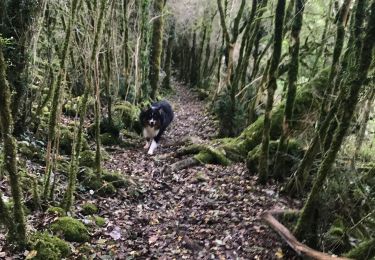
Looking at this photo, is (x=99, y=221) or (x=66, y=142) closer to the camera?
(x=99, y=221)

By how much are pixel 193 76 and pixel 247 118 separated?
25277mm

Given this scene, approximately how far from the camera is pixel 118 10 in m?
13.5

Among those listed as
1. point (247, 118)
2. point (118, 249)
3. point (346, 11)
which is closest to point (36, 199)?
point (118, 249)

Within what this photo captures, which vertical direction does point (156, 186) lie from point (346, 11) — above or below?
below

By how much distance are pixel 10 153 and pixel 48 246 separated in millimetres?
1217

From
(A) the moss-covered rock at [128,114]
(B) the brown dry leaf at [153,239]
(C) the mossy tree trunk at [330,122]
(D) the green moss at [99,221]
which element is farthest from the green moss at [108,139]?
(C) the mossy tree trunk at [330,122]

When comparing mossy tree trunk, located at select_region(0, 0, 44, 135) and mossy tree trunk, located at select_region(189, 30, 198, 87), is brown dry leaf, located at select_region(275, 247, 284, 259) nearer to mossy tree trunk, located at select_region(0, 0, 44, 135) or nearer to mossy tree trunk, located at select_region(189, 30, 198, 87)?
mossy tree trunk, located at select_region(0, 0, 44, 135)

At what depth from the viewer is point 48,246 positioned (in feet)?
15.4

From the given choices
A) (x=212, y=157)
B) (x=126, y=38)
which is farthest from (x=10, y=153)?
(x=126, y=38)

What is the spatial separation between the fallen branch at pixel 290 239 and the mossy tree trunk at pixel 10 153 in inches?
124

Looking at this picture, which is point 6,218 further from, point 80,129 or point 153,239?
point 153,239

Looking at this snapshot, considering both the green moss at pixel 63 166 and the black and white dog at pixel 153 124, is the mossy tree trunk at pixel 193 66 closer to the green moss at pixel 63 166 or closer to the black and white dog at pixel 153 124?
the black and white dog at pixel 153 124

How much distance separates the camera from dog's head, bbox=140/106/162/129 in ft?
38.5

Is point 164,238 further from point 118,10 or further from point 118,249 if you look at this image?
point 118,10
